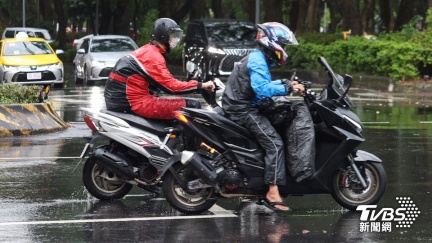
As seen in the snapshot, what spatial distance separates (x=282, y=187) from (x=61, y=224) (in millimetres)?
1929

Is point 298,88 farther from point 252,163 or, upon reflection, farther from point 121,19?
point 121,19

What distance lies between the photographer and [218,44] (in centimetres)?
2930

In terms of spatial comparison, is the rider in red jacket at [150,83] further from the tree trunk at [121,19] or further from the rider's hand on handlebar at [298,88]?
the tree trunk at [121,19]

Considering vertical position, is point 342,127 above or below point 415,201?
above

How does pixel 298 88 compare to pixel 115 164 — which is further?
pixel 115 164

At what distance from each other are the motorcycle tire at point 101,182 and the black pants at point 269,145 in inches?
61.3

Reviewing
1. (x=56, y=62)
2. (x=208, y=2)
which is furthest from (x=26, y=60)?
(x=208, y=2)

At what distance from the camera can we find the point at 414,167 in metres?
11.8

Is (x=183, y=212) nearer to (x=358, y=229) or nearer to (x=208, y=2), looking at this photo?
(x=358, y=229)

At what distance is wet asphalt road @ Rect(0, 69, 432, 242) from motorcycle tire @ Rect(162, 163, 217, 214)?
10 cm

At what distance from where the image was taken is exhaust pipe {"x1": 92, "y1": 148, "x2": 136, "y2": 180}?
9281 mm

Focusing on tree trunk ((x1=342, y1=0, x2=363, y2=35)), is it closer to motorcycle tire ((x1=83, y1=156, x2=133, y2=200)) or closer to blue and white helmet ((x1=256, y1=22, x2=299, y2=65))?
motorcycle tire ((x1=83, y1=156, x2=133, y2=200))

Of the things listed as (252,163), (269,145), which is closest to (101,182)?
(252,163)

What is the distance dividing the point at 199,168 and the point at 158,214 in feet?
1.97
